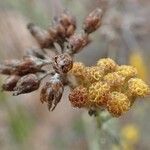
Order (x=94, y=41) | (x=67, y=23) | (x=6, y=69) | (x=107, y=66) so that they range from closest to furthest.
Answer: (x=107, y=66), (x=6, y=69), (x=67, y=23), (x=94, y=41)

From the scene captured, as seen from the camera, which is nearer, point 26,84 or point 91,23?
point 26,84

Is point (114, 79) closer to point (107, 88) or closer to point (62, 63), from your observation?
point (107, 88)

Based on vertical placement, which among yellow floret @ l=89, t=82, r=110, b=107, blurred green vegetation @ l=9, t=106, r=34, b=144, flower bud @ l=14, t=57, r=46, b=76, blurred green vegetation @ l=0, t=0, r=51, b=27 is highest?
blurred green vegetation @ l=0, t=0, r=51, b=27

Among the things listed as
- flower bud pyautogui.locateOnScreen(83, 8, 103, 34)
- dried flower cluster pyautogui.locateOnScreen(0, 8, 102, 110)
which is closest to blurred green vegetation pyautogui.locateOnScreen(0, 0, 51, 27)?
dried flower cluster pyautogui.locateOnScreen(0, 8, 102, 110)

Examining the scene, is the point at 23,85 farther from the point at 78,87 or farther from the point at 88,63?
the point at 88,63

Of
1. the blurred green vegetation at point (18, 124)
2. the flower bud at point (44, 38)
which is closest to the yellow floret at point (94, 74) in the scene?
the flower bud at point (44, 38)

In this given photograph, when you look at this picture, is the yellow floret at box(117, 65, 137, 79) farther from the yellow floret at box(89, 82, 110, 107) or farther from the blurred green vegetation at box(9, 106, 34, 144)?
the blurred green vegetation at box(9, 106, 34, 144)

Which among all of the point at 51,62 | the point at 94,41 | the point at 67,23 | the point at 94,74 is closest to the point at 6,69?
the point at 51,62
